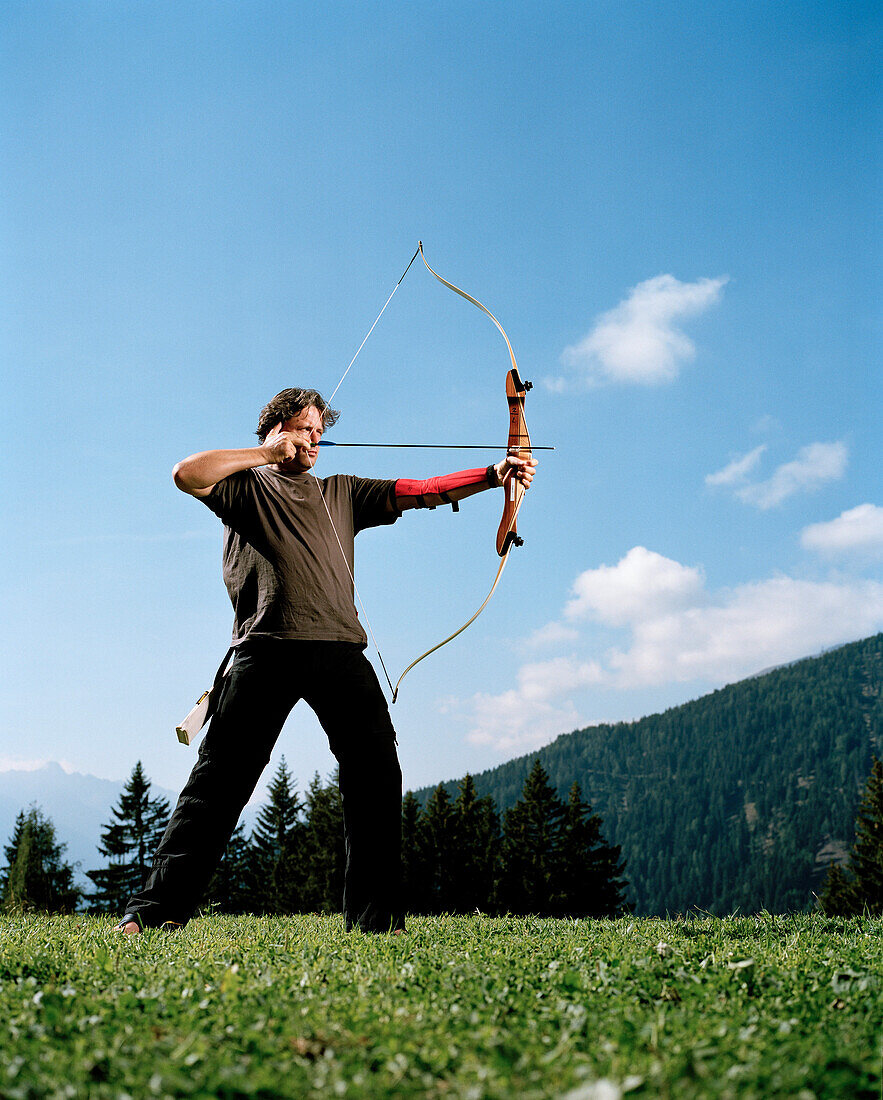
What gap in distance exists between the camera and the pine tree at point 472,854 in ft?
151

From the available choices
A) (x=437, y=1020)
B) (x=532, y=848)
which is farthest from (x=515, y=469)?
(x=532, y=848)

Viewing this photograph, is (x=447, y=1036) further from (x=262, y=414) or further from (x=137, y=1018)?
(x=262, y=414)

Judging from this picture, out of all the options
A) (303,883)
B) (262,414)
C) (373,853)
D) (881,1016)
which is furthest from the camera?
(303,883)

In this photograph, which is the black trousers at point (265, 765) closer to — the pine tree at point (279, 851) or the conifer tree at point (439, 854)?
the conifer tree at point (439, 854)

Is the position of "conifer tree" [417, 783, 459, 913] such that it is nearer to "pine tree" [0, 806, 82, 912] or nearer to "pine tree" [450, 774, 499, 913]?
"pine tree" [450, 774, 499, 913]

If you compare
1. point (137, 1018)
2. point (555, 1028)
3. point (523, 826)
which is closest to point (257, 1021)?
point (137, 1018)

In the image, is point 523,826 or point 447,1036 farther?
point 523,826

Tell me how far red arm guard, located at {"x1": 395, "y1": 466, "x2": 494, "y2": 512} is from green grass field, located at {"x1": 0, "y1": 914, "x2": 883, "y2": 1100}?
97.8 inches

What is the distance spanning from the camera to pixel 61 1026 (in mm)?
2039

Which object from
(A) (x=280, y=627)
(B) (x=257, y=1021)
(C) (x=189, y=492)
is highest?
(C) (x=189, y=492)

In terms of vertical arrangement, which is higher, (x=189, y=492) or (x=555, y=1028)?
(x=189, y=492)

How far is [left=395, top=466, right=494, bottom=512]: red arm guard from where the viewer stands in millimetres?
4863

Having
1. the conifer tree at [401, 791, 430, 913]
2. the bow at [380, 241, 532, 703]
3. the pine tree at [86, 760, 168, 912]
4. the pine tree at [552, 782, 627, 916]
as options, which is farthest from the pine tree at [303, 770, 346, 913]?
the bow at [380, 241, 532, 703]

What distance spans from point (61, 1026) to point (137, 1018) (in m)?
0.18
